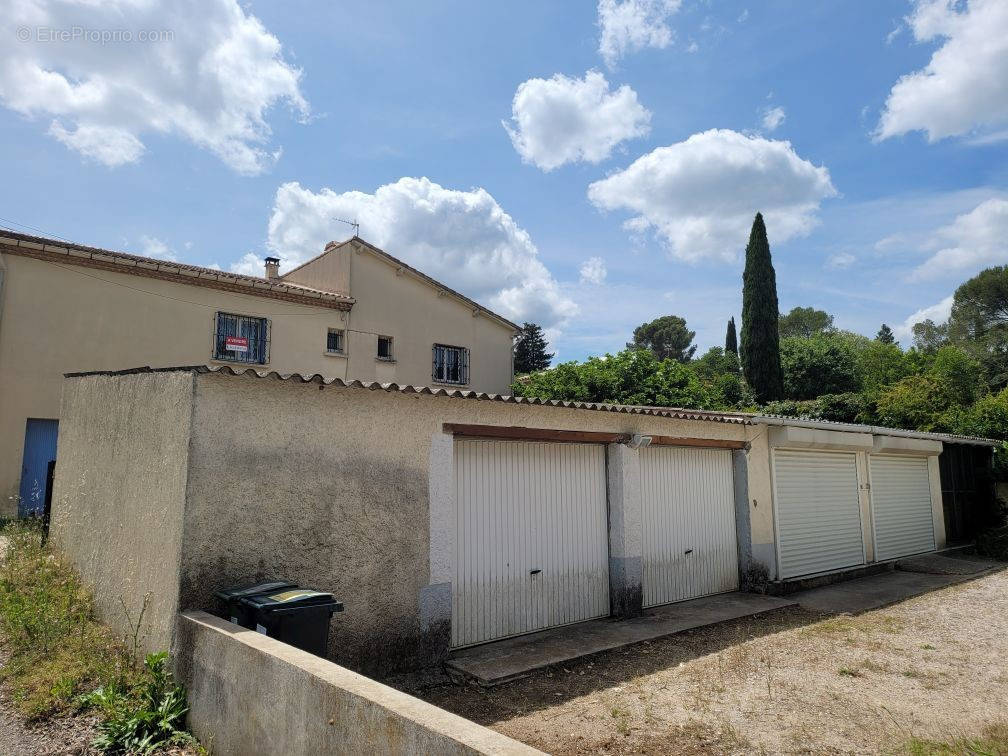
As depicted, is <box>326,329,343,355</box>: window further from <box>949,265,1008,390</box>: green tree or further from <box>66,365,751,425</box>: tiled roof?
<box>949,265,1008,390</box>: green tree

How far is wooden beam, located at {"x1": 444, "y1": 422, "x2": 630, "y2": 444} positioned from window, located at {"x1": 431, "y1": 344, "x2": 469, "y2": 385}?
13.2m

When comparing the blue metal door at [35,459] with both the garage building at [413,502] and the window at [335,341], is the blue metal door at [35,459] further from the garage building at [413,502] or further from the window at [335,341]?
the window at [335,341]

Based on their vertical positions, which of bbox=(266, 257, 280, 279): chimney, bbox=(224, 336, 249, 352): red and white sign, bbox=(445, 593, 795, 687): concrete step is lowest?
bbox=(445, 593, 795, 687): concrete step

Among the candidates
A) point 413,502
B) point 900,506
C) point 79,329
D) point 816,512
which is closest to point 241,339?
point 79,329

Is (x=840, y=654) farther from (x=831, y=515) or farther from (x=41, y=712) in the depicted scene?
(x=41, y=712)

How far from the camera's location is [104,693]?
4.81 m

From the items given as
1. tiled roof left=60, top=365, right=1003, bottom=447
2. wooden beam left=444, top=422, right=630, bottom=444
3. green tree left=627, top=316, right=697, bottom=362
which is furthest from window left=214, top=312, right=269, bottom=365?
green tree left=627, top=316, right=697, bottom=362

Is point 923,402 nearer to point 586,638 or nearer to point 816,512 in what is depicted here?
point 816,512

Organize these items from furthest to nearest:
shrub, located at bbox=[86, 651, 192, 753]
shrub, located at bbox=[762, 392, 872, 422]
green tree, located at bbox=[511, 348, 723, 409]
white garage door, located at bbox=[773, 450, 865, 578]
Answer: shrub, located at bbox=[762, 392, 872, 422], green tree, located at bbox=[511, 348, 723, 409], white garage door, located at bbox=[773, 450, 865, 578], shrub, located at bbox=[86, 651, 192, 753]

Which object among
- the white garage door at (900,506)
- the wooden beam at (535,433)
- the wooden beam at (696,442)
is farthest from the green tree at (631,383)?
the wooden beam at (535,433)

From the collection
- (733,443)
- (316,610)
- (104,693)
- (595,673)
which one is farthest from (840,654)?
(104,693)

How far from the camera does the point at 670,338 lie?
7044 cm

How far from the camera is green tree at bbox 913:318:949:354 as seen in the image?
169ft

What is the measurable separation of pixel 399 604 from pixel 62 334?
12416 mm
